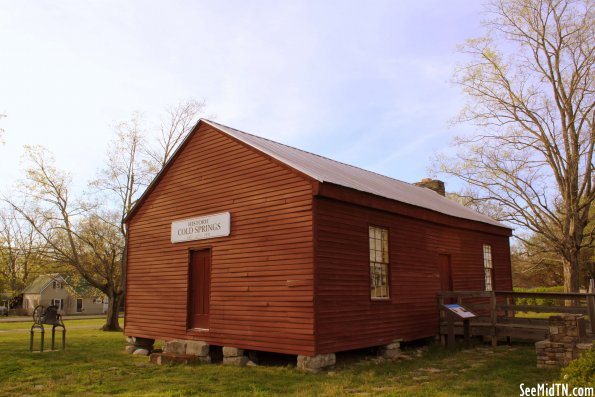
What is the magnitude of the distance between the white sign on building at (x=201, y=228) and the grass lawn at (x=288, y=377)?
11.4 ft

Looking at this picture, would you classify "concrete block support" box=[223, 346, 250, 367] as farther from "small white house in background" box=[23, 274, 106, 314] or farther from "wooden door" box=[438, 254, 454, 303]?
"small white house in background" box=[23, 274, 106, 314]

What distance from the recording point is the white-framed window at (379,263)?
42.5ft

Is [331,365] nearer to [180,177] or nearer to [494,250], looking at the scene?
[180,177]

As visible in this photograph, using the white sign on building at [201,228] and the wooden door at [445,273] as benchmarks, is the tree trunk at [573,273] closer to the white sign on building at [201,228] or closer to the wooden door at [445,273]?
the wooden door at [445,273]

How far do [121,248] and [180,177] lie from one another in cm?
1444

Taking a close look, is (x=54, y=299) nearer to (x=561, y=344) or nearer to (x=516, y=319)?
(x=516, y=319)

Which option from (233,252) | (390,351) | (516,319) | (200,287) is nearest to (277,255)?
(233,252)

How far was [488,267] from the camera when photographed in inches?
758

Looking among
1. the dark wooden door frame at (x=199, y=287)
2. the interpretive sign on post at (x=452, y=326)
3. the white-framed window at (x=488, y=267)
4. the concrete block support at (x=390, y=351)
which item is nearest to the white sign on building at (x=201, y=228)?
the dark wooden door frame at (x=199, y=287)

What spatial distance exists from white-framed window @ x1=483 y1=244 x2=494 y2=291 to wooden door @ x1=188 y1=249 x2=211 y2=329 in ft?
35.7

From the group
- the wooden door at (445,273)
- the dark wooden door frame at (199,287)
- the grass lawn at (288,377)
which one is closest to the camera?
the grass lawn at (288,377)

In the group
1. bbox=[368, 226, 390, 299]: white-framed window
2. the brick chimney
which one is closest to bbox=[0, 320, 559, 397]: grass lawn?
bbox=[368, 226, 390, 299]: white-framed window

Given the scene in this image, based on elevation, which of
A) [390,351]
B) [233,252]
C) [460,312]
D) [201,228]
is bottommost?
[390,351]

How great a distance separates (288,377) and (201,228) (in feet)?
17.5
